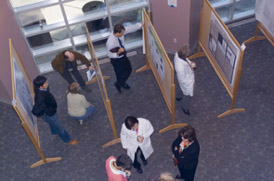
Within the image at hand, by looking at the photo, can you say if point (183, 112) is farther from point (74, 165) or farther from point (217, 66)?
point (74, 165)

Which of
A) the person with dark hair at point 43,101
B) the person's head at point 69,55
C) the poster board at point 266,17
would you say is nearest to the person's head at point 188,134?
the person with dark hair at point 43,101

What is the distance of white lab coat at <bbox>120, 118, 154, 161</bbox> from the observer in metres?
4.51

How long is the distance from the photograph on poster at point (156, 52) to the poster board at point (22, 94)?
2219 mm

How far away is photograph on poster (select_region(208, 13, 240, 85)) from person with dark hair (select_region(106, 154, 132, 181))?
7.63ft

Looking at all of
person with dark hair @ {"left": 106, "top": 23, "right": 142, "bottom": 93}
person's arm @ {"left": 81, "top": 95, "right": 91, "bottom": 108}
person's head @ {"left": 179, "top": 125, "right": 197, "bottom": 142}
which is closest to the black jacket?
person's arm @ {"left": 81, "top": 95, "right": 91, "bottom": 108}

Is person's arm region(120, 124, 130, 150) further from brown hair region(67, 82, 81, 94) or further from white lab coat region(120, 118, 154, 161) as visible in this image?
brown hair region(67, 82, 81, 94)

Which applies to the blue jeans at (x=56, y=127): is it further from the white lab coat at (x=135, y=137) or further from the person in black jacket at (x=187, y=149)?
the person in black jacket at (x=187, y=149)

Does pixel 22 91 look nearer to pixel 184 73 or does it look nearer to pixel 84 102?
pixel 84 102

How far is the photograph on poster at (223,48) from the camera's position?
5117 millimetres

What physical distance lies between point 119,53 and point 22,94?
1.74 m

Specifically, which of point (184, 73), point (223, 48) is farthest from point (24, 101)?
point (223, 48)

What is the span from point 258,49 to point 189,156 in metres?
3.66

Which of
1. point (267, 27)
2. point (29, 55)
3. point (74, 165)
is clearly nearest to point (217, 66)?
point (267, 27)

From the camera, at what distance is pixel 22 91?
17.0 feet
